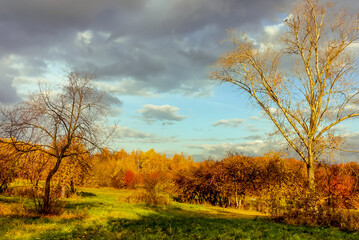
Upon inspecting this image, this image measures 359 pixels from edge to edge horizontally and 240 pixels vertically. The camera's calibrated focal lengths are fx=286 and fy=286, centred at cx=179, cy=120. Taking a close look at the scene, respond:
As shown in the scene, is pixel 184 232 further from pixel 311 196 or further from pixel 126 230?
pixel 311 196

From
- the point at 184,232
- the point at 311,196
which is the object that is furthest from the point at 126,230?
the point at 311,196

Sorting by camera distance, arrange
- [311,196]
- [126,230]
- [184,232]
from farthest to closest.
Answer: [311,196], [126,230], [184,232]

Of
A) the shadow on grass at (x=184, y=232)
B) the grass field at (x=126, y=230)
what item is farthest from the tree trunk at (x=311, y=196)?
the grass field at (x=126, y=230)

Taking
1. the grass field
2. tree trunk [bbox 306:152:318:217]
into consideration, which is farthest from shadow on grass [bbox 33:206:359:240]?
tree trunk [bbox 306:152:318:217]

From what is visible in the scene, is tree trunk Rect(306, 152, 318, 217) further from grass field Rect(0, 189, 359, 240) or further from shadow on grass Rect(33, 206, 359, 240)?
grass field Rect(0, 189, 359, 240)

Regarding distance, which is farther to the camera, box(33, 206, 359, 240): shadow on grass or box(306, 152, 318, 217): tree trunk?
box(306, 152, 318, 217): tree trunk

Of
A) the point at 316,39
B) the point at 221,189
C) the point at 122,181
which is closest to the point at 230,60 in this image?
the point at 316,39

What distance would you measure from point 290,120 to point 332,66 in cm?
445

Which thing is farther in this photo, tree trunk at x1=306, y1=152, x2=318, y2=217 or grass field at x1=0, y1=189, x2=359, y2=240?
tree trunk at x1=306, y1=152, x2=318, y2=217

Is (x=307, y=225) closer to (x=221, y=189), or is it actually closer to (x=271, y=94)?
(x=271, y=94)

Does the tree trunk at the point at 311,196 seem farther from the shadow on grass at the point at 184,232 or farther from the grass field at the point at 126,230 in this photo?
the grass field at the point at 126,230

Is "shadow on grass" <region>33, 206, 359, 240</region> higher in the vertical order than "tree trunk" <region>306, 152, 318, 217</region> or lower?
lower

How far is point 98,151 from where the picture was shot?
15086 mm

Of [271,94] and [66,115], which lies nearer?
[66,115]
